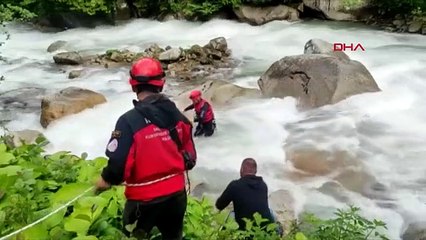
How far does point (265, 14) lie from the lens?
19.0m

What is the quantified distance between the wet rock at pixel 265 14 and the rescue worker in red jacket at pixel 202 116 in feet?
31.8

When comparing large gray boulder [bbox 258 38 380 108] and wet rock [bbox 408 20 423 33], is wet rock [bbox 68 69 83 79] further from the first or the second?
wet rock [bbox 408 20 423 33]

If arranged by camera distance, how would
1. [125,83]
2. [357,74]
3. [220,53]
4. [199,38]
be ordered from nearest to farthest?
[357,74] < [125,83] < [220,53] < [199,38]

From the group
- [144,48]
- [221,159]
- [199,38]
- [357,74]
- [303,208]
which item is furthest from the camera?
[199,38]

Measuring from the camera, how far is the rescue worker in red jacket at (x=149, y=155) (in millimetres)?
3113

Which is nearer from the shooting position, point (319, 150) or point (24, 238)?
point (24, 238)

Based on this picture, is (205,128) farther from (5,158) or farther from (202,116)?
(5,158)

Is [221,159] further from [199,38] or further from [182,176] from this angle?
[199,38]

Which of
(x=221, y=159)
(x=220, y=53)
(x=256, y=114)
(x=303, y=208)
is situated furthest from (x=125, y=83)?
(x=303, y=208)

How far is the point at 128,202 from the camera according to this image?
10.9ft

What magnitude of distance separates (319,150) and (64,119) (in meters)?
4.67

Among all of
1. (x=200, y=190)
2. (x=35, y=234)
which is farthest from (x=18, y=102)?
(x=35, y=234)

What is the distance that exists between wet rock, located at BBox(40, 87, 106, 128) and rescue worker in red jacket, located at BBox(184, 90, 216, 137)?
256cm

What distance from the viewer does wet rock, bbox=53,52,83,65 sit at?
1523 cm
